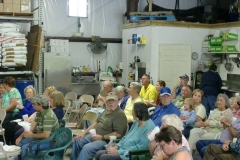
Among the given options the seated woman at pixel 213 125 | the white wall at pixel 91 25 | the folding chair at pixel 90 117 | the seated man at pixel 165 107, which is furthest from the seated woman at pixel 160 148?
the white wall at pixel 91 25

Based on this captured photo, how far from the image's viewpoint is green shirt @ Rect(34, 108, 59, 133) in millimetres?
4594

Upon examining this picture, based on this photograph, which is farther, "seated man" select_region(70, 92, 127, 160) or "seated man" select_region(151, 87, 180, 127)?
"seated man" select_region(151, 87, 180, 127)

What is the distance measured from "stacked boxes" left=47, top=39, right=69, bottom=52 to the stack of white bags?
1.14 meters

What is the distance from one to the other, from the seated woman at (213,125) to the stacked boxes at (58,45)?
535cm

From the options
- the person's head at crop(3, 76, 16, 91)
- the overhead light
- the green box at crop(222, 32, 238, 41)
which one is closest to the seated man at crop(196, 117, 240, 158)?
the person's head at crop(3, 76, 16, 91)

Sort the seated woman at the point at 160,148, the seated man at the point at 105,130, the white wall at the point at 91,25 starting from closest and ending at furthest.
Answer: the seated woman at the point at 160,148, the seated man at the point at 105,130, the white wall at the point at 91,25

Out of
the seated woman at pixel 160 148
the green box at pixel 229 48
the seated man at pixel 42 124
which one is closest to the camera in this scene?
the seated woman at pixel 160 148

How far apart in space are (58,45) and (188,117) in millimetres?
5211

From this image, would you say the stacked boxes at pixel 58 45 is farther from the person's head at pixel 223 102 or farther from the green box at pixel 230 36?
the person's head at pixel 223 102

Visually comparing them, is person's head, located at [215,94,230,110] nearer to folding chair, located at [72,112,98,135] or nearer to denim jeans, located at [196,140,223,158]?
denim jeans, located at [196,140,223,158]

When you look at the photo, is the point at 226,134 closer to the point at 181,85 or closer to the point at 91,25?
the point at 181,85

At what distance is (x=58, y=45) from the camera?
9.77 m

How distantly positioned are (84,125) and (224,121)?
2556mm

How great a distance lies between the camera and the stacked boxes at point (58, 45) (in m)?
9.70
